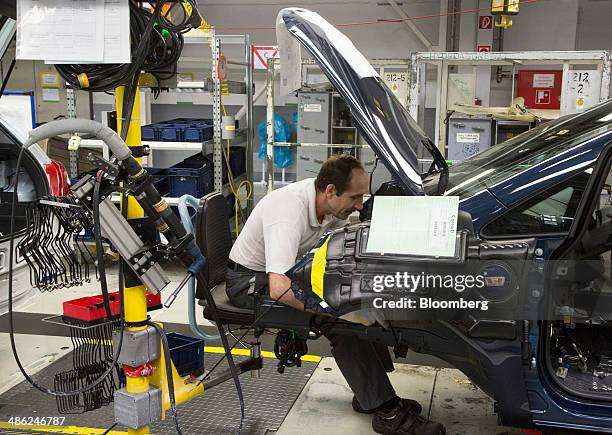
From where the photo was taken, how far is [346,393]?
12.8 ft

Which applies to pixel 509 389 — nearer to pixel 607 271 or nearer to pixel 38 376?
pixel 607 271

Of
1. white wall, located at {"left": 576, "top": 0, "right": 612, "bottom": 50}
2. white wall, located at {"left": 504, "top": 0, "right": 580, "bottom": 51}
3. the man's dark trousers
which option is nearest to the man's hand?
the man's dark trousers

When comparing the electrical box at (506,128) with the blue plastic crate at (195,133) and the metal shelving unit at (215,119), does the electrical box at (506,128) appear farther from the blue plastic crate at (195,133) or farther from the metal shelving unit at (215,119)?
the blue plastic crate at (195,133)

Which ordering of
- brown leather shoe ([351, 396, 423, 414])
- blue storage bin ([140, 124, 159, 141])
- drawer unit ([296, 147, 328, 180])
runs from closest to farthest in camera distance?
brown leather shoe ([351, 396, 423, 414]) → blue storage bin ([140, 124, 159, 141]) → drawer unit ([296, 147, 328, 180])

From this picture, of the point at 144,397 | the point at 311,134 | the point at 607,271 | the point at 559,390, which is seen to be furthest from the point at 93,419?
the point at 311,134

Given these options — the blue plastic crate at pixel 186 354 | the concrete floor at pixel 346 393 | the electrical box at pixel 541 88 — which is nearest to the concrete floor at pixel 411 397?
the concrete floor at pixel 346 393

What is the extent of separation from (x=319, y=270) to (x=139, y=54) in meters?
1.07

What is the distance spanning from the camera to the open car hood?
8.71 ft

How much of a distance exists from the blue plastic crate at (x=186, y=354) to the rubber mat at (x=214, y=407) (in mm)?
257

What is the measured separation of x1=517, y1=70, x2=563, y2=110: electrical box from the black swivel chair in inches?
307

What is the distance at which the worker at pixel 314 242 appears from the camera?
10.4ft

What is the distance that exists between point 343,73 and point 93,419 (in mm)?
2296
